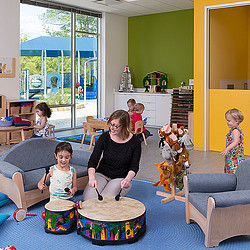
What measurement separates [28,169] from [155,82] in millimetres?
7183

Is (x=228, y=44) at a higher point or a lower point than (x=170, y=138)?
higher

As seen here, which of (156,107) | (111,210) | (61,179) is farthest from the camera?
(156,107)

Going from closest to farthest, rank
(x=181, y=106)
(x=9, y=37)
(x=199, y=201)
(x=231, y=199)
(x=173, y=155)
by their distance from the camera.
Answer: (x=231, y=199) → (x=199, y=201) → (x=173, y=155) → (x=9, y=37) → (x=181, y=106)

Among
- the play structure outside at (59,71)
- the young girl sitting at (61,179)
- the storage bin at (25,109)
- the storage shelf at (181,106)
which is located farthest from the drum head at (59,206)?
the storage shelf at (181,106)

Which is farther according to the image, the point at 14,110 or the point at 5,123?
the point at 14,110

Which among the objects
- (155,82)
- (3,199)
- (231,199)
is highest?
(155,82)

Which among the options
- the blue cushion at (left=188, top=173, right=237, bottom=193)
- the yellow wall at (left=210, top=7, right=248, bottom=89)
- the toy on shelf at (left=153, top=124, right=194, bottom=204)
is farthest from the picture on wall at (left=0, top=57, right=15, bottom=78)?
the blue cushion at (left=188, top=173, right=237, bottom=193)

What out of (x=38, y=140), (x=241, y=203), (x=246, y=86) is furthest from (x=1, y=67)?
(x=241, y=203)

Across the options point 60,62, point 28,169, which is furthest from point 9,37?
point 28,169

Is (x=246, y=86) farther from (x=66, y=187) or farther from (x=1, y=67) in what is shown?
(x=66, y=187)

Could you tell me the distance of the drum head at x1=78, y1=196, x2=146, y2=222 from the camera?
127 inches

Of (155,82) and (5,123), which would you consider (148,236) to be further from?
(155,82)

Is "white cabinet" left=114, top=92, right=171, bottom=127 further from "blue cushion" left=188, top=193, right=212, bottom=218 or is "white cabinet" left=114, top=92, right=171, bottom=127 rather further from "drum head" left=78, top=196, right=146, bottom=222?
"drum head" left=78, top=196, right=146, bottom=222

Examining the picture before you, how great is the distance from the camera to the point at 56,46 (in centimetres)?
1004
